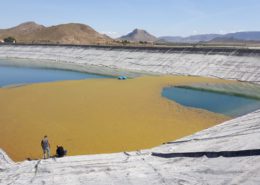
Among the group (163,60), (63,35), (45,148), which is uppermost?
(63,35)

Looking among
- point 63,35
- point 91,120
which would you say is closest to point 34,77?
point 91,120

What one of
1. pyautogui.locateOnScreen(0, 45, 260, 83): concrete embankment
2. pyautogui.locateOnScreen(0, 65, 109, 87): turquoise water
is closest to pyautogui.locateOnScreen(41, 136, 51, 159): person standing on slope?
pyautogui.locateOnScreen(0, 65, 109, 87): turquoise water

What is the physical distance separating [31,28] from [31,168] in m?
159

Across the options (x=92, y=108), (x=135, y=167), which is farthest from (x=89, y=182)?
(x=92, y=108)

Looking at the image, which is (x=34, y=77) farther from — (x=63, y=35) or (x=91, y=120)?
(x=63, y=35)

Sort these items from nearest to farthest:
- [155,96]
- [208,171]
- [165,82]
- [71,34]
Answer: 1. [208,171]
2. [155,96]
3. [165,82]
4. [71,34]

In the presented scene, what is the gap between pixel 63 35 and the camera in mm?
129250

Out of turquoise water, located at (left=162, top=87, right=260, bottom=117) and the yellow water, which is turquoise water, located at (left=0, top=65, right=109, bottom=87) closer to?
the yellow water

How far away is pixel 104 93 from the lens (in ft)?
105

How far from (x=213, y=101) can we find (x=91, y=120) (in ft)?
41.5

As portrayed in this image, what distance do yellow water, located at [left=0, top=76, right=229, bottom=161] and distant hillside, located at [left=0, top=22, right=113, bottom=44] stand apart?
291 ft

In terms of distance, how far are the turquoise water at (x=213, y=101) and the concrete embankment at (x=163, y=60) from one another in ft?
29.8

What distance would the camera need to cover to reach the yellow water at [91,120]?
57.1 ft

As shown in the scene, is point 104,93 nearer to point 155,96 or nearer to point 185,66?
point 155,96
